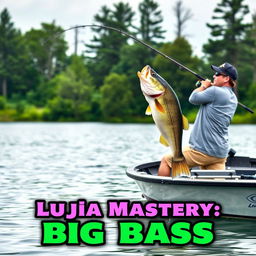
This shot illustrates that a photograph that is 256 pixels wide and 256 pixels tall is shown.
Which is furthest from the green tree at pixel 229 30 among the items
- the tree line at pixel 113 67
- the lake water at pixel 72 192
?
the lake water at pixel 72 192

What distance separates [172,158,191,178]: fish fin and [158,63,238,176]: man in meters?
0.21

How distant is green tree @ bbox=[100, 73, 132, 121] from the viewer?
88.2 m

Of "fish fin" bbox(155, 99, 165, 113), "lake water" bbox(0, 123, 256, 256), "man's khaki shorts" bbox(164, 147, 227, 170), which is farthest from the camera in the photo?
"man's khaki shorts" bbox(164, 147, 227, 170)

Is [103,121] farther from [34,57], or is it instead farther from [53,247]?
[53,247]

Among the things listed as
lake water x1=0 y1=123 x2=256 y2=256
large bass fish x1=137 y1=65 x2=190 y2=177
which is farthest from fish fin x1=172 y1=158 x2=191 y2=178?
lake water x1=0 y1=123 x2=256 y2=256

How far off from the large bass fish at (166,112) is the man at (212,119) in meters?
0.28

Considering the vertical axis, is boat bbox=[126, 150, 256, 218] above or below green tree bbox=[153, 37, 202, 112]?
below

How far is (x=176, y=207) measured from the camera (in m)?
11.2

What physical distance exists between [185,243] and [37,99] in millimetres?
91252

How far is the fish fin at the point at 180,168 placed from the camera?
35.0 feet

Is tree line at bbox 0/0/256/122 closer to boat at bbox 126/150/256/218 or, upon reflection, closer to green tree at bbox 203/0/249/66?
green tree at bbox 203/0/249/66

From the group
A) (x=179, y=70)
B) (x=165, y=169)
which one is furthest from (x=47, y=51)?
(x=165, y=169)

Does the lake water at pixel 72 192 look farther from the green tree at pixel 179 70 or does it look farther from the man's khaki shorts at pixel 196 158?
the green tree at pixel 179 70

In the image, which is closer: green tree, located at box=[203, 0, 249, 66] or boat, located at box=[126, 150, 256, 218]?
boat, located at box=[126, 150, 256, 218]
